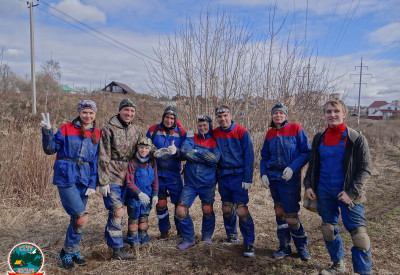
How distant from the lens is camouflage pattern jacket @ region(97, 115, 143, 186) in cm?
354

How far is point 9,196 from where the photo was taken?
5.34 metres

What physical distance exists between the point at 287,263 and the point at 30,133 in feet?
17.5

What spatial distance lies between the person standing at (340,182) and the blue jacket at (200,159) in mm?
1257

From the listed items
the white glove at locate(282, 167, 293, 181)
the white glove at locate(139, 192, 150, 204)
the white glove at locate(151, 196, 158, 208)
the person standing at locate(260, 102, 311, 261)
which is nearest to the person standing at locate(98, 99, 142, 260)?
the white glove at locate(139, 192, 150, 204)

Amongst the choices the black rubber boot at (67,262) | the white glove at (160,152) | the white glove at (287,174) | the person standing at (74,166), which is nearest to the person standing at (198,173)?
the white glove at (160,152)

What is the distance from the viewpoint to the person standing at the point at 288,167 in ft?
11.7

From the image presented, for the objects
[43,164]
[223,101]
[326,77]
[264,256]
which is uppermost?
[326,77]

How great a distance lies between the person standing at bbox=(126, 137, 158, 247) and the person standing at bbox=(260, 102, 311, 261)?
153 centimetres

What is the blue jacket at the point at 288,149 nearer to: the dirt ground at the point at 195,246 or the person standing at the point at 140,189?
A: the dirt ground at the point at 195,246

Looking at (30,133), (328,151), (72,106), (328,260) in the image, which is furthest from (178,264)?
(72,106)

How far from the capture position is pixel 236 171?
388 centimetres

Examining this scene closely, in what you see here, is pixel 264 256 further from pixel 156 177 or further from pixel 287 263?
pixel 156 177

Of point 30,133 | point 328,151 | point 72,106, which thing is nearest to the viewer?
point 328,151

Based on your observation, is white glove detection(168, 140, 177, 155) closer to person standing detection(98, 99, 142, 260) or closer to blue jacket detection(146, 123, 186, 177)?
blue jacket detection(146, 123, 186, 177)
